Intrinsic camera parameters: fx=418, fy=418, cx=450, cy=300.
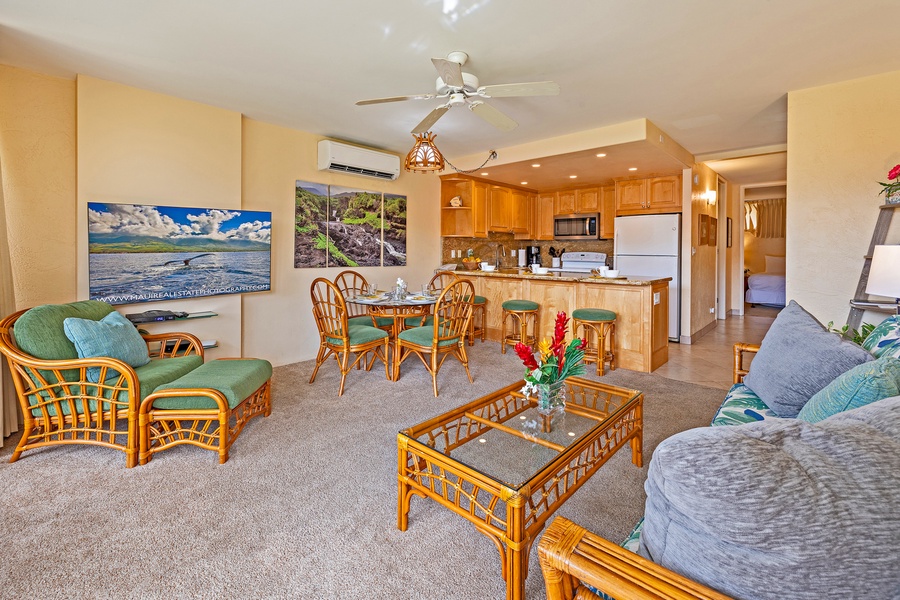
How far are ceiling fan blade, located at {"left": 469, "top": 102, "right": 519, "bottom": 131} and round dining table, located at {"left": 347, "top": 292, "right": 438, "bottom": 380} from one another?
1.64 metres

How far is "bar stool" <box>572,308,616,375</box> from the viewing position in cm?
407

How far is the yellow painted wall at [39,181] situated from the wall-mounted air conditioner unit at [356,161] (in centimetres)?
201

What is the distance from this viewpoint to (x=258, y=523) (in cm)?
181

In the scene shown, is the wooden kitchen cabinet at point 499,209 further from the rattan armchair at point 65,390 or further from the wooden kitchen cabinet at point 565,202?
the rattan armchair at point 65,390

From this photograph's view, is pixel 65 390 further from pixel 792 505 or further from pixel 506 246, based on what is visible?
pixel 506 246

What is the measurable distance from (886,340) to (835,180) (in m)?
2.18

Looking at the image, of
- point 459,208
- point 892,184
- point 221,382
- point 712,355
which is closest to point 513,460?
point 221,382

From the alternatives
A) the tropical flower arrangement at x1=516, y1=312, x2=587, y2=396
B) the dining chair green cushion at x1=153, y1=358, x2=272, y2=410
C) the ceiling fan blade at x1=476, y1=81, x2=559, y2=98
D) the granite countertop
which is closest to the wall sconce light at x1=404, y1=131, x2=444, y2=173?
the ceiling fan blade at x1=476, y1=81, x2=559, y2=98

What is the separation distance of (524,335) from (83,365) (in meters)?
3.88

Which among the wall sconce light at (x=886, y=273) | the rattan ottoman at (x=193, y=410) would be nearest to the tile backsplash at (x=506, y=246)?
the rattan ottoman at (x=193, y=410)

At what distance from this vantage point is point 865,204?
3100 mm

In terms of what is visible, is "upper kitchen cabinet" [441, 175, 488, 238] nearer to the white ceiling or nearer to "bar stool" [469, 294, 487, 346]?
"bar stool" [469, 294, 487, 346]

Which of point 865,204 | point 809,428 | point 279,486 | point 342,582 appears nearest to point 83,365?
point 279,486

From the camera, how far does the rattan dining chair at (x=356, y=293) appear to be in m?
4.50
